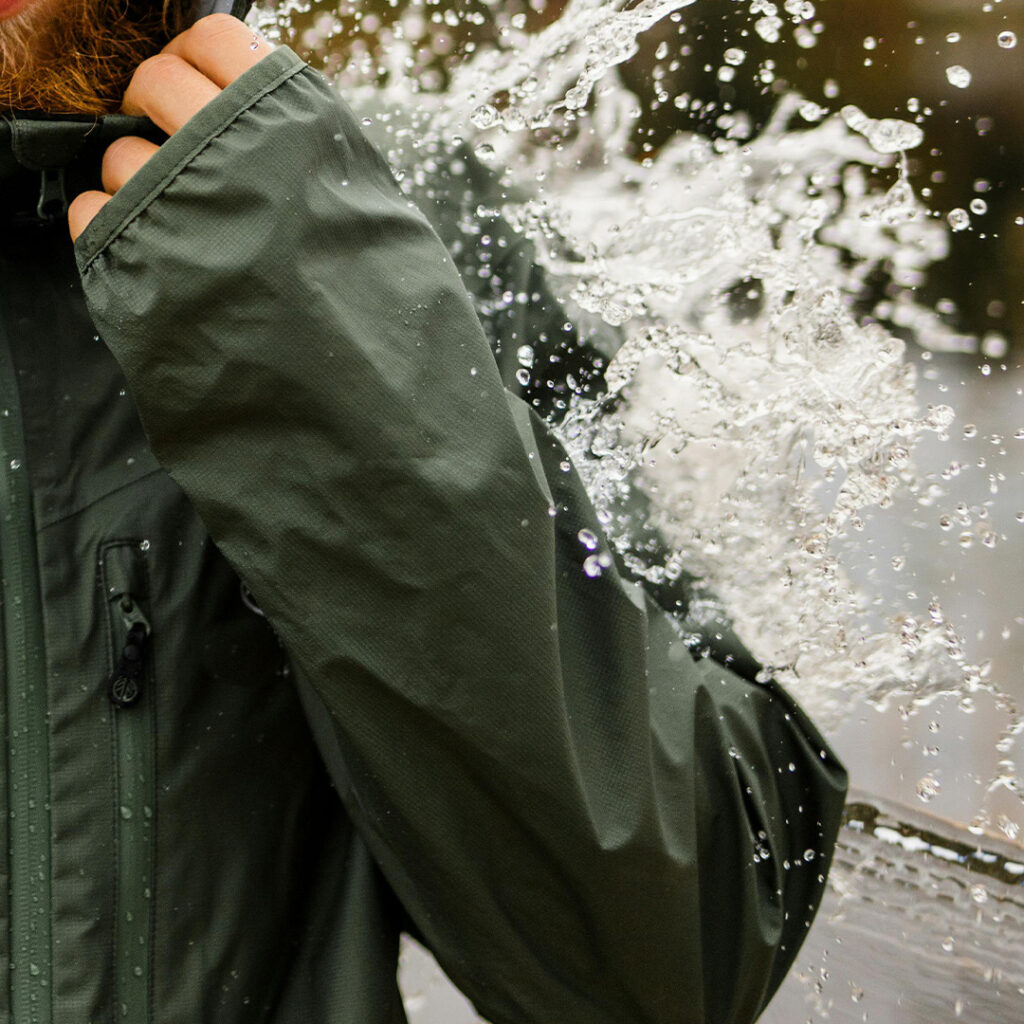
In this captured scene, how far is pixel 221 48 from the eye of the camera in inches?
33.7

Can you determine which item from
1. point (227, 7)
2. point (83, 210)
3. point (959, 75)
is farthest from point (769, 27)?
point (83, 210)

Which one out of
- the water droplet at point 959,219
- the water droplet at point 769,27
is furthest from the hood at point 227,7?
the water droplet at point 959,219

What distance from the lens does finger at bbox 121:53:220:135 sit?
0.84 m

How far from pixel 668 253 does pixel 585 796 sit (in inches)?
45.2

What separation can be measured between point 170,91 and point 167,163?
0.33ft

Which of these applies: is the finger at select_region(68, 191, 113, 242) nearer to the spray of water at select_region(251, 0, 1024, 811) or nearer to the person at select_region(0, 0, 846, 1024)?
the person at select_region(0, 0, 846, 1024)

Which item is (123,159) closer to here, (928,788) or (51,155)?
(51,155)

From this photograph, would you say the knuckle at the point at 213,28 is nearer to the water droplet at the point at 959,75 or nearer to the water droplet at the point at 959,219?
the water droplet at the point at 959,75

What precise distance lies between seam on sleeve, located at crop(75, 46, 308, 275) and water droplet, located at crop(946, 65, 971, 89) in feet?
9.47

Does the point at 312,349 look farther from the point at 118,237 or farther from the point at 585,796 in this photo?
the point at 585,796

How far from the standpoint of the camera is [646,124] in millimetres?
2717

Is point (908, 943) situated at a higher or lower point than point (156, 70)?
lower

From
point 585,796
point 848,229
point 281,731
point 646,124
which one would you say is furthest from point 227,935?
point 646,124

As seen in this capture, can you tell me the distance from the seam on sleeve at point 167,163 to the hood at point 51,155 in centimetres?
11
